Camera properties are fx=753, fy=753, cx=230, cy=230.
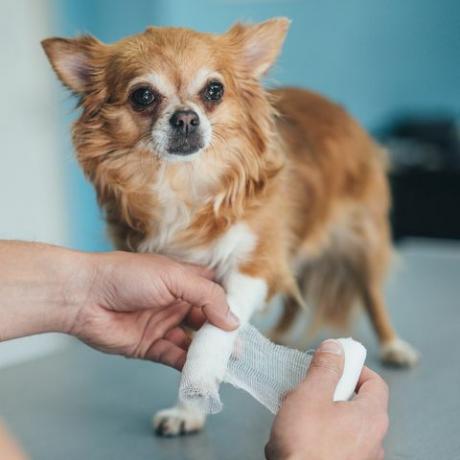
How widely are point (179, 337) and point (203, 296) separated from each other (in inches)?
6.2

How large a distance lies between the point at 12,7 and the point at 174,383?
193 centimetres

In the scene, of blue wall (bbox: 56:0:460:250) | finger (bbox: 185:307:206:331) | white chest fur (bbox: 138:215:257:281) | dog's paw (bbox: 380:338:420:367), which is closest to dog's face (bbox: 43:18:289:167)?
white chest fur (bbox: 138:215:257:281)

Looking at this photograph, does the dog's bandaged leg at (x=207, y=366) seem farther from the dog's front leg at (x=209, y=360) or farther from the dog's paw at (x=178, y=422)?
the dog's paw at (x=178, y=422)

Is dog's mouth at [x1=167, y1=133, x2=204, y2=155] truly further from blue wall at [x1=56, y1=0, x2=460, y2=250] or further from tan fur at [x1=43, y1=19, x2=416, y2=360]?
blue wall at [x1=56, y1=0, x2=460, y2=250]

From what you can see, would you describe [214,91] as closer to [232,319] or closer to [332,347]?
[232,319]

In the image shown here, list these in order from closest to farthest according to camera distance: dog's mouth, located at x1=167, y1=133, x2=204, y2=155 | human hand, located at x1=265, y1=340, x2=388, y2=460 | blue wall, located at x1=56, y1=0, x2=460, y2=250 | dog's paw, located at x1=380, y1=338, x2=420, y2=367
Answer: human hand, located at x1=265, y1=340, x2=388, y2=460 → dog's mouth, located at x1=167, y1=133, x2=204, y2=155 → dog's paw, located at x1=380, y1=338, x2=420, y2=367 → blue wall, located at x1=56, y1=0, x2=460, y2=250

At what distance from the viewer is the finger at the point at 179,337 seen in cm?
123

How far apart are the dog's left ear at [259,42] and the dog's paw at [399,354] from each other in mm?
605

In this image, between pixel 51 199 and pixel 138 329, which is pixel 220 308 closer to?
pixel 138 329

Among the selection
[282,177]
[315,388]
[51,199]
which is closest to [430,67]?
[51,199]

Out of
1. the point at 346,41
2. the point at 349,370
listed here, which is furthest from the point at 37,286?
the point at 346,41

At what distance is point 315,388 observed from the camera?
89 centimetres

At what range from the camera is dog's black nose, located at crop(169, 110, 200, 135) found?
3.78ft

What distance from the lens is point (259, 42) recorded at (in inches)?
48.8
